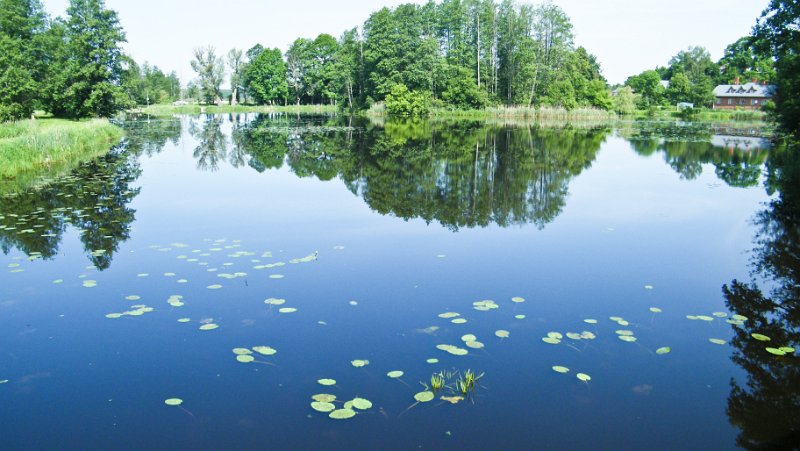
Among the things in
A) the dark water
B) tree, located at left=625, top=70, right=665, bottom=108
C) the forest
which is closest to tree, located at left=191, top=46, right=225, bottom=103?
the forest

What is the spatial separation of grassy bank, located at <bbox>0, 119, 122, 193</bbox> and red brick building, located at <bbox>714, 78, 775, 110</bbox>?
86997 millimetres

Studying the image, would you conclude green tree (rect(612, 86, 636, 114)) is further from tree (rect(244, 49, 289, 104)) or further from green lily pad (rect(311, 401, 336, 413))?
green lily pad (rect(311, 401, 336, 413))

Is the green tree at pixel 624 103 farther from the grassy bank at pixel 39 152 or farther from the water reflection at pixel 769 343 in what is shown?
the water reflection at pixel 769 343

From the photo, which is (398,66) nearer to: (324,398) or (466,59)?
(466,59)

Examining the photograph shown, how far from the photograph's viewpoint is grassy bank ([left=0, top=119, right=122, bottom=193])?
16812 mm

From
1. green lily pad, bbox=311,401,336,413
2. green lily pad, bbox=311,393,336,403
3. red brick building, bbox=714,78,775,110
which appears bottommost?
green lily pad, bbox=311,401,336,413

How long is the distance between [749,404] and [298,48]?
83.7 metres

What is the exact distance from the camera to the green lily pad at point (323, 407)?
4578mm

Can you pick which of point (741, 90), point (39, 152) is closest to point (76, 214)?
point (39, 152)

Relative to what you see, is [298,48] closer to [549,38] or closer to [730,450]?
[549,38]

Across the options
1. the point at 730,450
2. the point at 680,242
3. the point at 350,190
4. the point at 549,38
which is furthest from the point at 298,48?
the point at 730,450

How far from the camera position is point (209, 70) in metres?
92.7

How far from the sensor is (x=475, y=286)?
299 inches

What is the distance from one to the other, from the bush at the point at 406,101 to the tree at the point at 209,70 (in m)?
46.3
